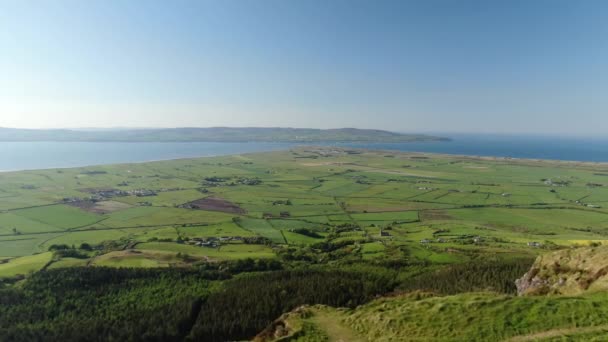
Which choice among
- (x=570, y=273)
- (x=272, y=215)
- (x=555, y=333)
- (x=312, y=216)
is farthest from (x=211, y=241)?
(x=555, y=333)

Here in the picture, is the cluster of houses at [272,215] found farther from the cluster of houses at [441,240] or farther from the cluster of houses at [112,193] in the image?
the cluster of houses at [112,193]

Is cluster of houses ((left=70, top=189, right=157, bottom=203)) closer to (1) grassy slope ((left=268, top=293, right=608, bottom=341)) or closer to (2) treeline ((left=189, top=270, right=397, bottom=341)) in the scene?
(2) treeline ((left=189, top=270, right=397, bottom=341))

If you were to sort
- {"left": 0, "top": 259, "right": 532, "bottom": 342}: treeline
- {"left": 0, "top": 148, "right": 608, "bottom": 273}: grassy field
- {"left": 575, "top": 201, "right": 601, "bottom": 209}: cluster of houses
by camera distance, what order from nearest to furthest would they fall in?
{"left": 0, "top": 259, "right": 532, "bottom": 342}: treeline → {"left": 0, "top": 148, "right": 608, "bottom": 273}: grassy field → {"left": 575, "top": 201, "right": 601, "bottom": 209}: cluster of houses

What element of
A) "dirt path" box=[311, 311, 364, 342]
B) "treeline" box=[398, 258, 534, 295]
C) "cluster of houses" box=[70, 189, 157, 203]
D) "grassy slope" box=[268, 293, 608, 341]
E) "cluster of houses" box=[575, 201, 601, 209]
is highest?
"grassy slope" box=[268, 293, 608, 341]

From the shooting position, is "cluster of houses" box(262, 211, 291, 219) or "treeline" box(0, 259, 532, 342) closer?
"treeline" box(0, 259, 532, 342)

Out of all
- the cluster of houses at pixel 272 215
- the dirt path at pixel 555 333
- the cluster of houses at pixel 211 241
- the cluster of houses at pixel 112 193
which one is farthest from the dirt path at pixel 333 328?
the cluster of houses at pixel 112 193

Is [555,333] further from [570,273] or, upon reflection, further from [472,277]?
[472,277]

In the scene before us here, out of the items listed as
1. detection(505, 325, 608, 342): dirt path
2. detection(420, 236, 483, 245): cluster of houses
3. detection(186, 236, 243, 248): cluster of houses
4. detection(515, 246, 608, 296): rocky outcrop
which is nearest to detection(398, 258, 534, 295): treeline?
detection(515, 246, 608, 296): rocky outcrop
